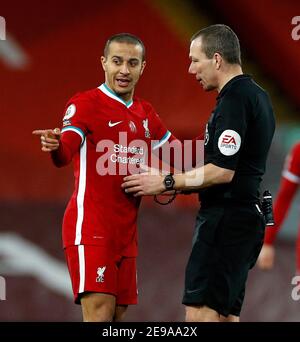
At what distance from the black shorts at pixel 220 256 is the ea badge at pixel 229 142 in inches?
10.1

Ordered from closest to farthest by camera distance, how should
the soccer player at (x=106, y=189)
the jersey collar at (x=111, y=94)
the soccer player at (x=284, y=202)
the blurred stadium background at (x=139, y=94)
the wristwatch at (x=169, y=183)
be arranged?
the wristwatch at (x=169, y=183), the soccer player at (x=106, y=189), the jersey collar at (x=111, y=94), the soccer player at (x=284, y=202), the blurred stadium background at (x=139, y=94)

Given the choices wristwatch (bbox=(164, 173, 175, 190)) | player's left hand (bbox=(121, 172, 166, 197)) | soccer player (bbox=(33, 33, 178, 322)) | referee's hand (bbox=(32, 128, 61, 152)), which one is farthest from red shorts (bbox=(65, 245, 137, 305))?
referee's hand (bbox=(32, 128, 61, 152))

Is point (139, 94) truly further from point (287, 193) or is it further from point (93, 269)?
point (93, 269)

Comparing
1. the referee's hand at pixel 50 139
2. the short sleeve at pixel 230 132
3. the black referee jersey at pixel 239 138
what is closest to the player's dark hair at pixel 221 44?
the black referee jersey at pixel 239 138

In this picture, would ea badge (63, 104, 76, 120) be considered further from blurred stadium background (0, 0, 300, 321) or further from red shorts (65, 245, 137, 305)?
blurred stadium background (0, 0, 300, 321)

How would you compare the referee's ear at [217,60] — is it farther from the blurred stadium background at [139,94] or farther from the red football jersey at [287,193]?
the blurred stadium background at [139,94]

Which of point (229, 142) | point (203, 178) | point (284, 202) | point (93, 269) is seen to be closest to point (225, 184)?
point (203, 178)

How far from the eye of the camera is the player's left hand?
396cm

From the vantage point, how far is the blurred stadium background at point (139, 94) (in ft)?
22.0

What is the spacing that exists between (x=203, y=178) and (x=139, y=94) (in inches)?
149

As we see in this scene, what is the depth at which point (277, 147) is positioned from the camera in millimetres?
7367

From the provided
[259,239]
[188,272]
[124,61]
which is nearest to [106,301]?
[188,272]

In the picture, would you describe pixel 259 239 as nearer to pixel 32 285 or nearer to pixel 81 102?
pixel 81 102

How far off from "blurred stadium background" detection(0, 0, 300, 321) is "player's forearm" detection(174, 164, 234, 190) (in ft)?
9.26
